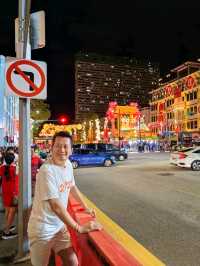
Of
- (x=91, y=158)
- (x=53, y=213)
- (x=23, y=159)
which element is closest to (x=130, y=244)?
(x=23, y=159)

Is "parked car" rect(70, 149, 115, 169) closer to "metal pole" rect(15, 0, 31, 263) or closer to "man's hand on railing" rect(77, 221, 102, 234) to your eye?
"metal pole" rect(15, 0, 31, 263)

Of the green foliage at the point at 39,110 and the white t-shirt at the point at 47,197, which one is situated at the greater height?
the green foliage at the point at 39,110

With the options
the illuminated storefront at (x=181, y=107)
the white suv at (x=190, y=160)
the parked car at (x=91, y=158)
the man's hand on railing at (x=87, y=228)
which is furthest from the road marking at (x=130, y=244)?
Answer: the illuminated storefront at (x=181, y=107)

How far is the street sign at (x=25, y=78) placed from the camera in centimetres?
479

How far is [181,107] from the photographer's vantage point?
7556cm

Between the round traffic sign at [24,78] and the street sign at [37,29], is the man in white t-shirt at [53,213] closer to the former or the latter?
the round traffic sign at [24,78]

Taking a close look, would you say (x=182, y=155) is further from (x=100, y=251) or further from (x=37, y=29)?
(x=100, y=251)

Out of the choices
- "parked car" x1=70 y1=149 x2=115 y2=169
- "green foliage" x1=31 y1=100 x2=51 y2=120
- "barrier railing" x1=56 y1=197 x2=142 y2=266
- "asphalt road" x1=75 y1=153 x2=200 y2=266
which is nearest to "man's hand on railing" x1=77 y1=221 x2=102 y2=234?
"barrier railing" x1=56 y1=197 x2=142 y2=266

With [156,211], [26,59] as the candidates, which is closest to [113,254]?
[26,59]

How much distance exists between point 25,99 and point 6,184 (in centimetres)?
220

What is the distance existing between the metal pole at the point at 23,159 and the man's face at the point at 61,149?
1953 millimetres

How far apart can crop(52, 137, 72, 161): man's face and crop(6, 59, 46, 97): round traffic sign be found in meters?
2.02

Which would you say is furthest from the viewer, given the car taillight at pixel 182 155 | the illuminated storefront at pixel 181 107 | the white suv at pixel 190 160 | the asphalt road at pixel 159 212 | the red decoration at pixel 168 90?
the red decoration at pixel 168 90

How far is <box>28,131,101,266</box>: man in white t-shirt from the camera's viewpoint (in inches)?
109
